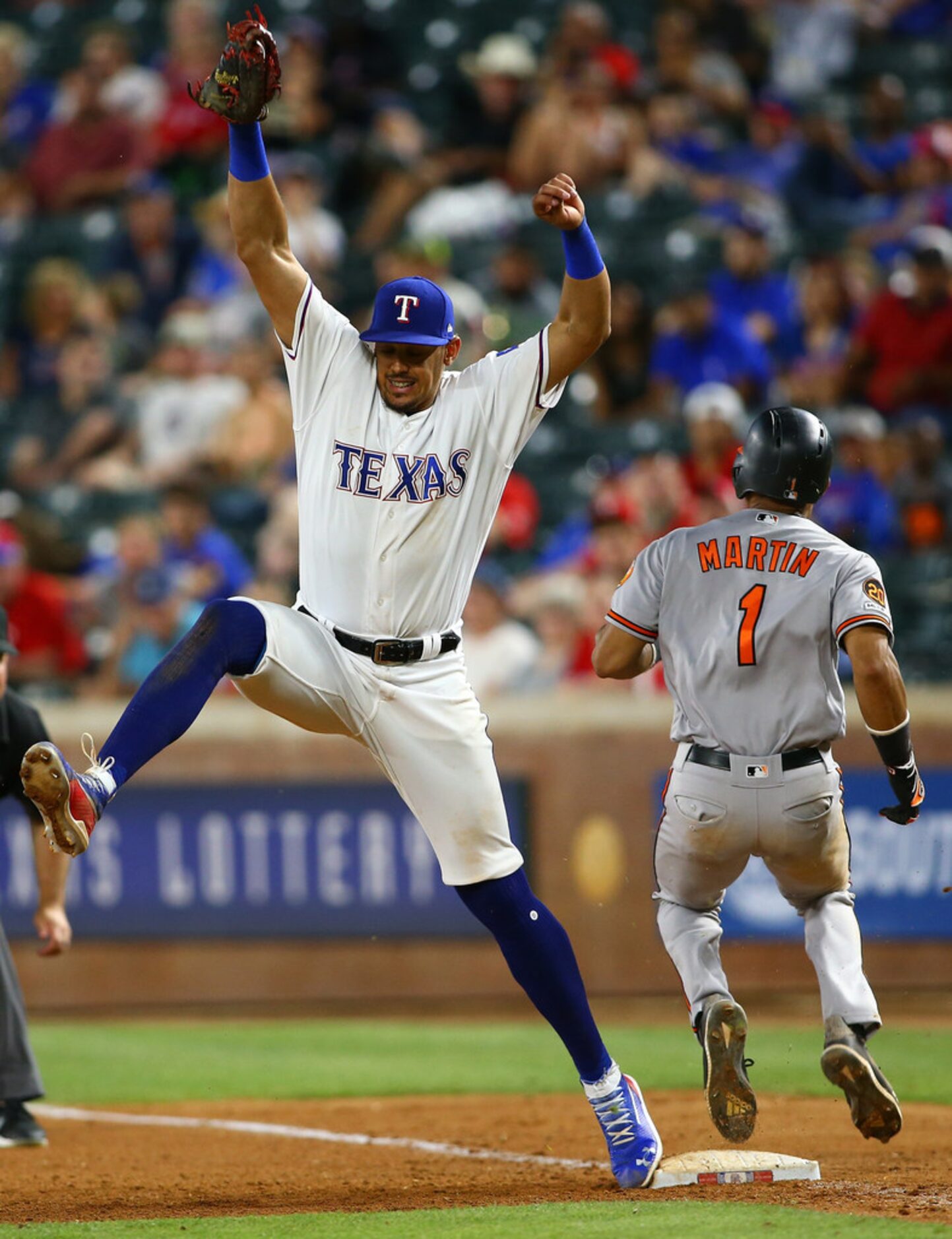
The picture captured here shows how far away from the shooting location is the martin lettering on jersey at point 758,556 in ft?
16.3

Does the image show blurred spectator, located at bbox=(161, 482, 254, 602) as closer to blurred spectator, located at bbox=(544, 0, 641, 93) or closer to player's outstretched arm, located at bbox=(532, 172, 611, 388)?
blurred spectator, located at bbox=(544, 0, 641, 93)

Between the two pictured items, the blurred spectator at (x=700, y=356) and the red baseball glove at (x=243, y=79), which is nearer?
the red baseball glove at (x=243, y=79)

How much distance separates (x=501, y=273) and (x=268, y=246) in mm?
7038

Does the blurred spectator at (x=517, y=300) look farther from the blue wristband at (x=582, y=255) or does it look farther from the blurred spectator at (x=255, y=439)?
the blue wristband at (x=582, y=255)

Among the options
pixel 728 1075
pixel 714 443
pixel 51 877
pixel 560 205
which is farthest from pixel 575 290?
pixel 714 443

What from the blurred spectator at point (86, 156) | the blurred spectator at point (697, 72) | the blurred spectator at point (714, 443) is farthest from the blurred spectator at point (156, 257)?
the blurred spectator at point (714, 443)

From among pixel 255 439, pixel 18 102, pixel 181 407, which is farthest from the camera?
pixel 18 102

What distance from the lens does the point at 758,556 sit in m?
5.00

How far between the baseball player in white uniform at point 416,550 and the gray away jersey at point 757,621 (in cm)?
55

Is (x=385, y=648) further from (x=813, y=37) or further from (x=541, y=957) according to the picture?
(x=813, y=37)

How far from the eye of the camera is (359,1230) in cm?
438

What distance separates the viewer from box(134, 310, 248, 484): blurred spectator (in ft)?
39.5

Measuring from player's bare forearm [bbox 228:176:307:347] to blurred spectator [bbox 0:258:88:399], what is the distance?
8.21 metres

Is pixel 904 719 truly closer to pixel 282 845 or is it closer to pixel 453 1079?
pixel 453 1079
